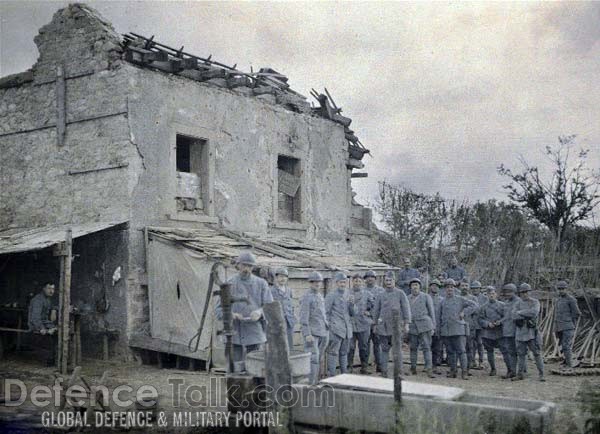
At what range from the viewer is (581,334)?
46.4ft

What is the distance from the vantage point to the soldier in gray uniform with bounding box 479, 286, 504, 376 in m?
11.7

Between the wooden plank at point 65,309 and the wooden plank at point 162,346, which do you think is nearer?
the wooden plank at point 65,309

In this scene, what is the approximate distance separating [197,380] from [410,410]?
5267mm

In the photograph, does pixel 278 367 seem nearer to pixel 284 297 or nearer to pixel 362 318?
pixel 284 297

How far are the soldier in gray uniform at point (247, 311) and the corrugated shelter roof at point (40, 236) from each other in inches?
162

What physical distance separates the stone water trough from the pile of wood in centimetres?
713

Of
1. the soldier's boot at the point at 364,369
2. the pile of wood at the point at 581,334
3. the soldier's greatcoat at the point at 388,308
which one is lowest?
the soldier's boot at the point at 364,369

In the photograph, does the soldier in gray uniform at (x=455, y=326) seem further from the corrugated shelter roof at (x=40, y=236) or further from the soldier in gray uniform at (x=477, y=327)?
the corrugated shelter roof at (x=40, y=236)

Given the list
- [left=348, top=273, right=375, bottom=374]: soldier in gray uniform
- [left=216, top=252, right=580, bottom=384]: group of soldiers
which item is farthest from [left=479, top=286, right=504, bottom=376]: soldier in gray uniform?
[left=348, top=273, right=375, bottom=374]: soldier in gray uniform

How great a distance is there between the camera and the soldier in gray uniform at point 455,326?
11.6 metres

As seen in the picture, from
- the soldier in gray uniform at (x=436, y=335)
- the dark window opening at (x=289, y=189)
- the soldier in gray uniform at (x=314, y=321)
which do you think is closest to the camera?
the soldier in gray uniform at (x=314, y=321)

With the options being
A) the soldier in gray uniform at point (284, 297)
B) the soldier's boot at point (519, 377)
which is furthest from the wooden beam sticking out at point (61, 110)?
the soldier's boot at point (519, 377)

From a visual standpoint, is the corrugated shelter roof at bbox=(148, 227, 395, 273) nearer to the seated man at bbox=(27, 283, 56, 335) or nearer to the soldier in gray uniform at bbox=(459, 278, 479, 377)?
the seated man at bbox=(27, 283, 56, 335)

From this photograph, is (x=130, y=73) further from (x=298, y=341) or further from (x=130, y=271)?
(x=298, y=341)
